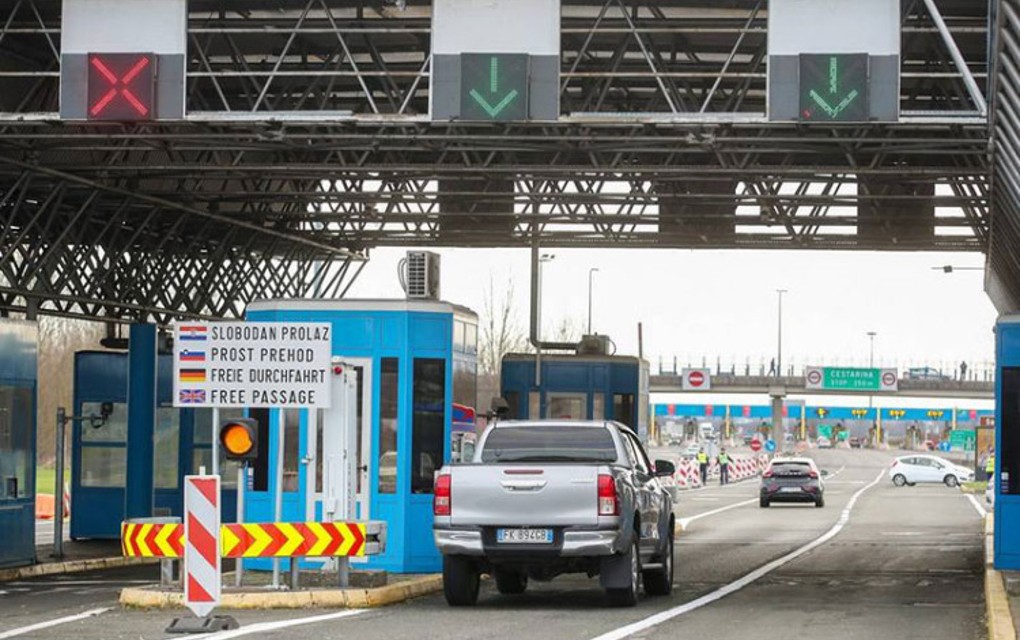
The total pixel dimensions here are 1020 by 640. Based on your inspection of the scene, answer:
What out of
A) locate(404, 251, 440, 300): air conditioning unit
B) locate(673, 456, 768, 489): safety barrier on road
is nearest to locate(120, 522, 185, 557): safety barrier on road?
locate(404, 251, 440, 300): air conditioning unit

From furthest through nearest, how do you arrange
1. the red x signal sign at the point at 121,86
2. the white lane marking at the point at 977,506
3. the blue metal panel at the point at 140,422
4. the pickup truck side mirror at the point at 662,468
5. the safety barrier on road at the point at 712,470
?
the safety barrier on road at the point at 712,470 < the white lane marking at the point at 977,506 < the blue metal panel at the point at 140,422 < the red x signal sign at the point at 121,86 < the pickup truck side mirror at the point at 662,468

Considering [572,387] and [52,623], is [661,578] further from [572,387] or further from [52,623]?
[572,387]

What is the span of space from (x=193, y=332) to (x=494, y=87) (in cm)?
519

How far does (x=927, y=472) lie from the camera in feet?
276

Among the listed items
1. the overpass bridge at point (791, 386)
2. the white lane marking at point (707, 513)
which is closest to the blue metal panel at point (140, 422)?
the white lane marking at point (707, 513)

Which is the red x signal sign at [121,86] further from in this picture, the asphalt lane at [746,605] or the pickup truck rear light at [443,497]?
the pickup truck rear light at [443,497]

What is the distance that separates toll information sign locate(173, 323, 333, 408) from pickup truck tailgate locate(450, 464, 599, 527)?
192 cm

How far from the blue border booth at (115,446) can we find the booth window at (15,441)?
715cm

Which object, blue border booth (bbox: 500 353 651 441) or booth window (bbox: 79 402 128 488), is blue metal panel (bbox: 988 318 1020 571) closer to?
booth window (bbox: 79 402 128 488)

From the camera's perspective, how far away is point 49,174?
1216 inches

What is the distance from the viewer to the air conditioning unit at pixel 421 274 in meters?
25.5

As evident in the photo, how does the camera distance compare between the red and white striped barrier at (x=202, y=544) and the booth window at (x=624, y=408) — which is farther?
the booth window at (x=624, y=408)

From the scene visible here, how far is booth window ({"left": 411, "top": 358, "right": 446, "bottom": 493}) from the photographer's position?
2373 centimetres

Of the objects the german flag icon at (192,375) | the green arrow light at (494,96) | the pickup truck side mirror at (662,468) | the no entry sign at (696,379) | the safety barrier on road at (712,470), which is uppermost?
the green arrow light at (494,96)
